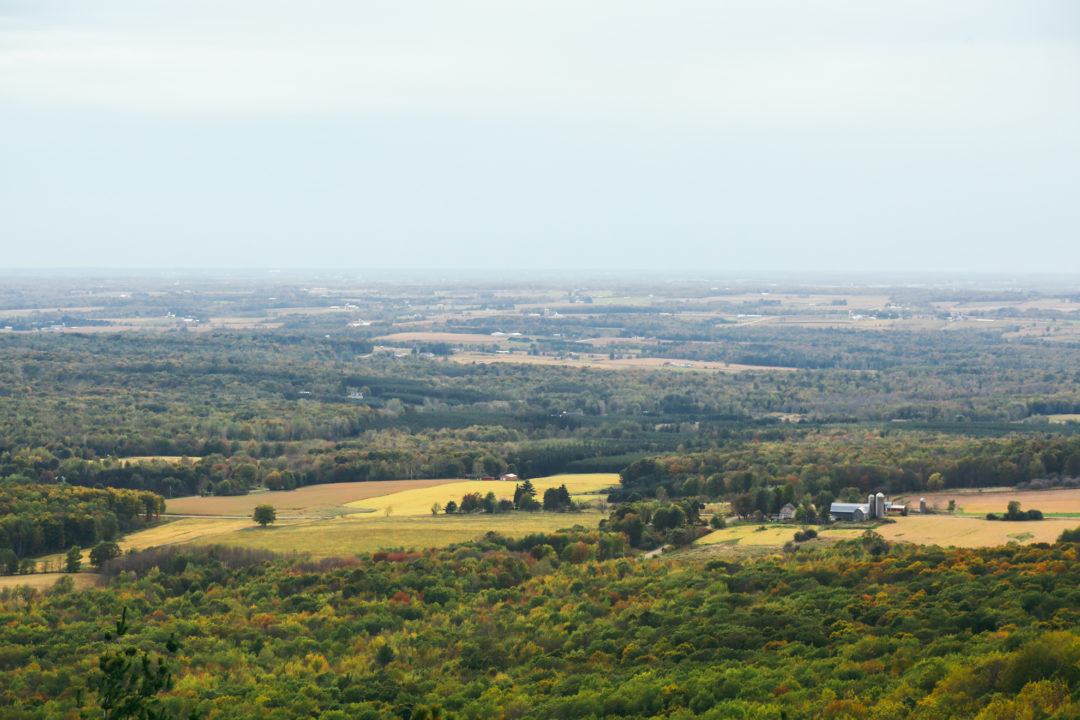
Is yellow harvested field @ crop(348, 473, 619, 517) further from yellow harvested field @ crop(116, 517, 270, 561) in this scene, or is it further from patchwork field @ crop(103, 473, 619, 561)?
yellow harvested field @ crop(116, 517, 270, 561)

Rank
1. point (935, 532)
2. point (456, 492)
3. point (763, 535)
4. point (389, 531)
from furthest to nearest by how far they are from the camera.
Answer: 1. point (456, 492)
2. point (389, 531)
3. point (763, 535)
4. point (935, 532)

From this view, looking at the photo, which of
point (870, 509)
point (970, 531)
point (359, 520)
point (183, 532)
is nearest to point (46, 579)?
point (183, 532)

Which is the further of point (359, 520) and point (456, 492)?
point (456, 492)

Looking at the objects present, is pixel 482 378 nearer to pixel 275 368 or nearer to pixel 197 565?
pixel 275 368

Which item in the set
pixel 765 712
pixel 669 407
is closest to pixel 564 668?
pixel 765 712

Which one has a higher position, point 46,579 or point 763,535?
point 763,535

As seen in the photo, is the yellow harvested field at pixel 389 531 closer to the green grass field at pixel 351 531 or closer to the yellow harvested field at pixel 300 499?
the green grass field at pixel 351 531

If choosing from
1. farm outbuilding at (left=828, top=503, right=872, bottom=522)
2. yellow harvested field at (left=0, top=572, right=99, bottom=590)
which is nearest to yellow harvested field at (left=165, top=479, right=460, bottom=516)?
yellow harvested field at (left=0, top=572, right=99, bottom=590)

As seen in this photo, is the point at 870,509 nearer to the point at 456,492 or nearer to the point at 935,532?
the point at 935,532
